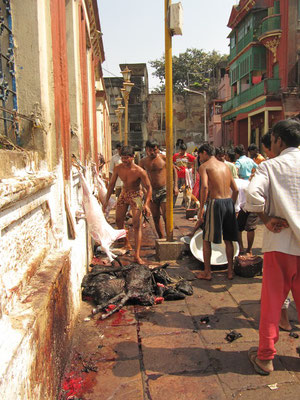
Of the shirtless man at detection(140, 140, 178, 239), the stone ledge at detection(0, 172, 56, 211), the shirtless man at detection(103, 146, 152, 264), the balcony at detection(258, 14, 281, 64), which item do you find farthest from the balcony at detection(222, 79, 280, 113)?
the stone ledge at detection(0, 172, 56, 211)

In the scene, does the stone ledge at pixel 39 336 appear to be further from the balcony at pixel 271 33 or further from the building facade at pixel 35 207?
the balcony at pixel 271 33

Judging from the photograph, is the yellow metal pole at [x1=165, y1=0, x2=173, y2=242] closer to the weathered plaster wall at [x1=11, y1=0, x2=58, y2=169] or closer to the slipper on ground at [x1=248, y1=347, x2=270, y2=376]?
the weathered plaster wall at [x1=11, y1=0, x2=58, y2=169]

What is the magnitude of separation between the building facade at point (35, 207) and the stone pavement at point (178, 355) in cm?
23

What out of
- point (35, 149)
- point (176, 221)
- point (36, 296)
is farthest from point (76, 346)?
point (176, 221)

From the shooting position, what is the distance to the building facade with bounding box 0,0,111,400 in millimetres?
1945

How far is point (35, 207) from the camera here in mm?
2705

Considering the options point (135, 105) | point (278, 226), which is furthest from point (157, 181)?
point (135, 105)

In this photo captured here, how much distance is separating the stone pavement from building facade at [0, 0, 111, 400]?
23 centimetres

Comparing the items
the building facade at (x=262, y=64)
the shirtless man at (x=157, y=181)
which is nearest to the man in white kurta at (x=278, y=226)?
the shirtless man at (x=157, y=181)

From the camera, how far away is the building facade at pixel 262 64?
68.0 feet

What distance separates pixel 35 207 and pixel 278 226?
6.03 feet

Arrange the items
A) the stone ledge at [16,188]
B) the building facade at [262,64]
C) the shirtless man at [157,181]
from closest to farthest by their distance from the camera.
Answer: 1. the stone ledge at [16,188]
2. the shirtless man at [157,181]
3. the building facade at [262,64]

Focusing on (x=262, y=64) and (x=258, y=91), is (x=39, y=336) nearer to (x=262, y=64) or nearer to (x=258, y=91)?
(x=258, y=91)

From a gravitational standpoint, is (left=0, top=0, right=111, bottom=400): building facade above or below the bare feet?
above
